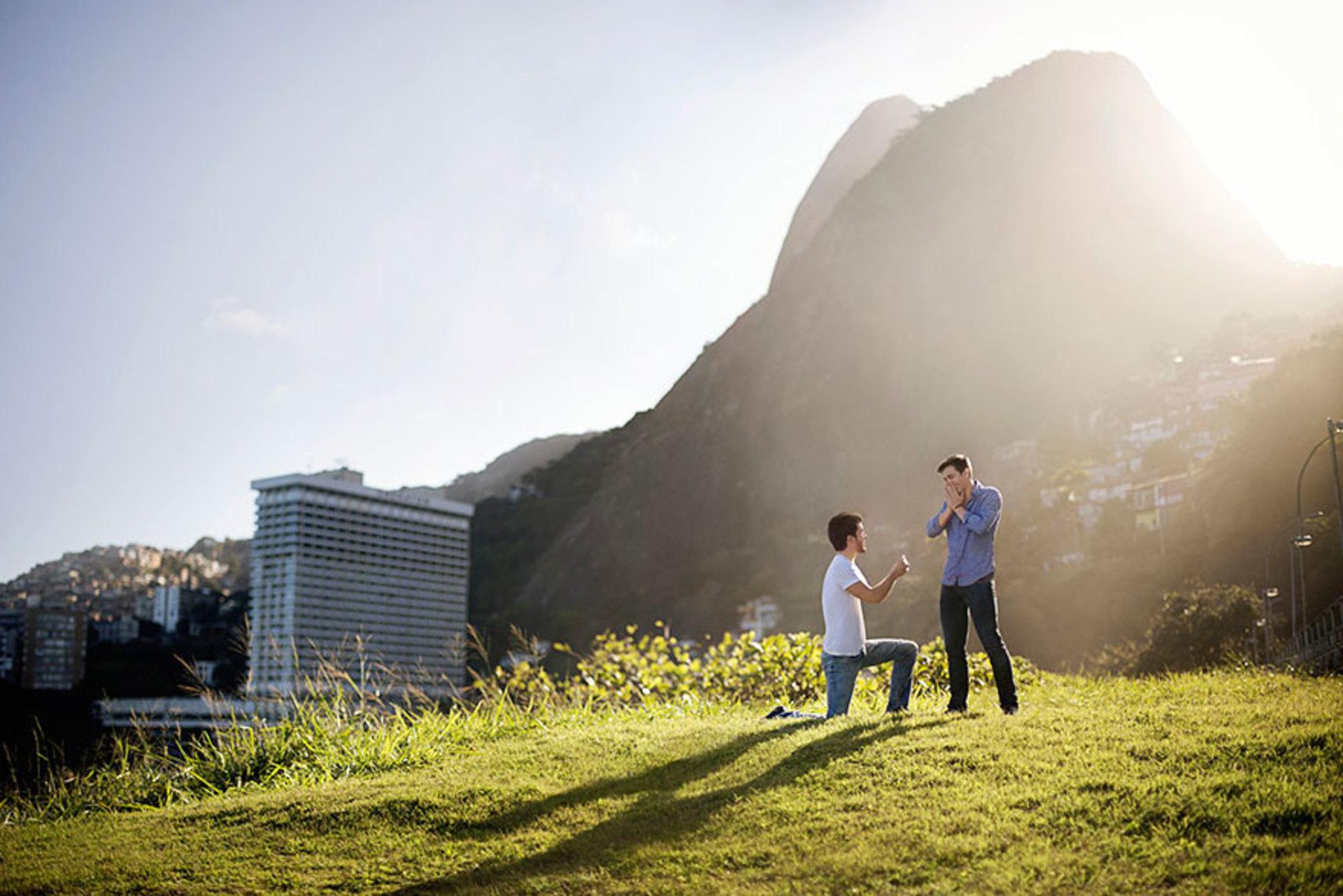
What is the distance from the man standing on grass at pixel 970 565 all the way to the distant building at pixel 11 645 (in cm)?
9802

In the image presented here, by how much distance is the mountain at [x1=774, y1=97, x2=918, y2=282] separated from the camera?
411ft

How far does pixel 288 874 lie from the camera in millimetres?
5359

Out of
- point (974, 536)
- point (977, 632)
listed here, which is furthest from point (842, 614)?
point (974, 536)

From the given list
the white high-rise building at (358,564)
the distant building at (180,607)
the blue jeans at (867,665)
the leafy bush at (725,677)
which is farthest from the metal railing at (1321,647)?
the white high-rise building at (358,564)

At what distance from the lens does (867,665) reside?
807 cm

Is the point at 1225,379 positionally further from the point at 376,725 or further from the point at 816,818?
the point at 816,818

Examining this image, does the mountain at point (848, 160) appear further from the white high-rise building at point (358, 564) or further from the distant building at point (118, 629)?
the distant building at point (118, 629)

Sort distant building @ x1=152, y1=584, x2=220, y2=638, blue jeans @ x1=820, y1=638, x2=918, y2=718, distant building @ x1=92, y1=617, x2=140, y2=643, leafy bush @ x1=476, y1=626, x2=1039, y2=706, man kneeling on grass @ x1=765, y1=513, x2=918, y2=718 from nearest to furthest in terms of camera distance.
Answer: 1. man kneeling on grass @ x1=765, y1=513, x2=918, y2=718
2. blue jeans @ x1=820, y1=638, x2=918, y2=718
3. leafy bush @ x1=476, y1=626, x2=1039, y2=706
4. distant building @ x1=92, y1=617, x2=140, y2=643
5. distant building @ x1=152, y1=584, x2=220, y2=638

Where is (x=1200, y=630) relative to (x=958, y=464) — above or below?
below

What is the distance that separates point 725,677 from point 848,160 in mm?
125362

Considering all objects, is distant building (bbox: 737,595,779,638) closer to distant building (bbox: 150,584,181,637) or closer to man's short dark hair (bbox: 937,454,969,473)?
man's short dark hair (bbox: 937,454,969,473)

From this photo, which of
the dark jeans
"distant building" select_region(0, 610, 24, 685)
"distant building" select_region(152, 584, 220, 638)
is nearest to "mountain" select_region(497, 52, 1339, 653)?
"distant building" select_region(152, 584, 220, 638)

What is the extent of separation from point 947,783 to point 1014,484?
65.3 meters

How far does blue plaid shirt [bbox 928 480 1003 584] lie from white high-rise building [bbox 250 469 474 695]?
12144cm
